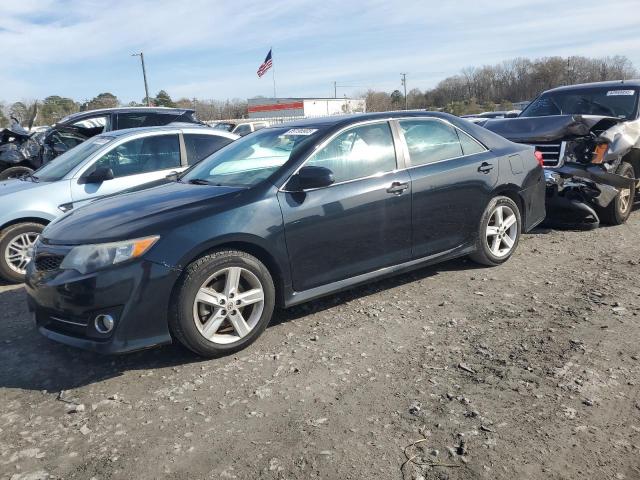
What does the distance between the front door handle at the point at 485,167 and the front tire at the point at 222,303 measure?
253 centimetres

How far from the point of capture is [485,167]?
210 inches

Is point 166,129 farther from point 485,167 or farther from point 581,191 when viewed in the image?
point 581,191

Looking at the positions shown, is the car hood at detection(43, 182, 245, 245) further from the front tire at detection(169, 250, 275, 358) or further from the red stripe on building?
the red stripe on building

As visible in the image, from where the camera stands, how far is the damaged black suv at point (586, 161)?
709cm

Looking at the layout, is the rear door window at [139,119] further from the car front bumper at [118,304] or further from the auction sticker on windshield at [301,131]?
the car front bumper at [118,304]

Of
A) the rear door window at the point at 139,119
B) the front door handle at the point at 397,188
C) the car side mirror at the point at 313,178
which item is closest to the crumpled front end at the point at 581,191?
the front door handle at the point at 397,188

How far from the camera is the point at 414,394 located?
10.6ft

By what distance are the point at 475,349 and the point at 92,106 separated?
2093 inches

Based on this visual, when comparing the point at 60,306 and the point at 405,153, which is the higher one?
the point at 405,153

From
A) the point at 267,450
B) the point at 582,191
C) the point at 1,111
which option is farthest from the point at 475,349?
the point at 1,111

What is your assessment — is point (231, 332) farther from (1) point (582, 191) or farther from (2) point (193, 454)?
(1) point (582, 191)

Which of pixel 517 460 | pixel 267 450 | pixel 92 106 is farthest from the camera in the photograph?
pixel 92 106

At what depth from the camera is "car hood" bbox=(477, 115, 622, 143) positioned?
24.0 feet

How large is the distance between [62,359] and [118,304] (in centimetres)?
89
